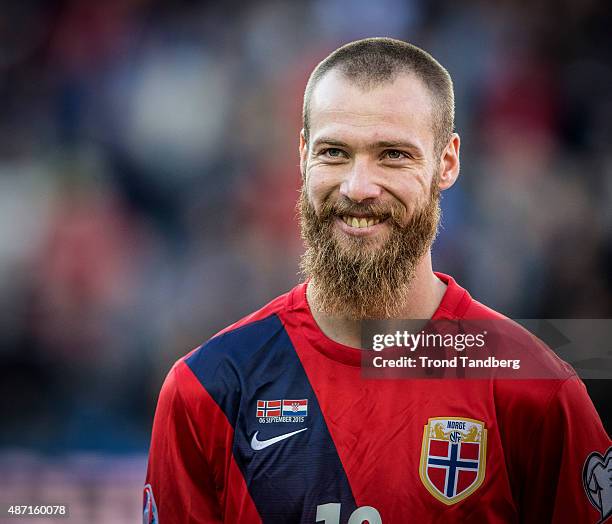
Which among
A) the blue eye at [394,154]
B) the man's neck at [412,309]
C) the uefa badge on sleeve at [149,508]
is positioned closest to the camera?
the blue eye at [394,154]

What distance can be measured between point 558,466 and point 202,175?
4465 mm

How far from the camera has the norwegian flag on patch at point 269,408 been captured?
310 cm

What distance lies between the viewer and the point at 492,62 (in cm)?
691

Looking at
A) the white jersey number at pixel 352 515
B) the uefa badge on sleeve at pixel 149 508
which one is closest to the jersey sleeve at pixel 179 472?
the uefa badge on sleeve at pixel 149 508

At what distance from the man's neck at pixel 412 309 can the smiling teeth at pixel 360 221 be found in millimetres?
281

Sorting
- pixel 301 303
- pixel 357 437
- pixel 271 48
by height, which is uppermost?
pixel 271 48

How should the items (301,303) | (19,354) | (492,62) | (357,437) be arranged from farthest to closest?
(492,62) → (19,354) → (301,303) → (357,437)

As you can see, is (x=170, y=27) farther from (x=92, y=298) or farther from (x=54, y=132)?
(x=92, y=298)

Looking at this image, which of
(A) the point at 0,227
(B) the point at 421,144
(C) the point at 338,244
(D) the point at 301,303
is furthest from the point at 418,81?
(A) the point at 0,227

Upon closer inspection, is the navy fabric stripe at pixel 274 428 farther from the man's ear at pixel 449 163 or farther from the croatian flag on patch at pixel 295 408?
the man's ear at pixel 449 163

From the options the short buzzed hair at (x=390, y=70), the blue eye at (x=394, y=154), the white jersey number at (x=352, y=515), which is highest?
the short buzzed hair at (x=390, y=70)

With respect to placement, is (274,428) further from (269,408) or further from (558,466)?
(558,466)

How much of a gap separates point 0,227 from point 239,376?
161 inches

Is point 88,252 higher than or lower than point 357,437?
higher
